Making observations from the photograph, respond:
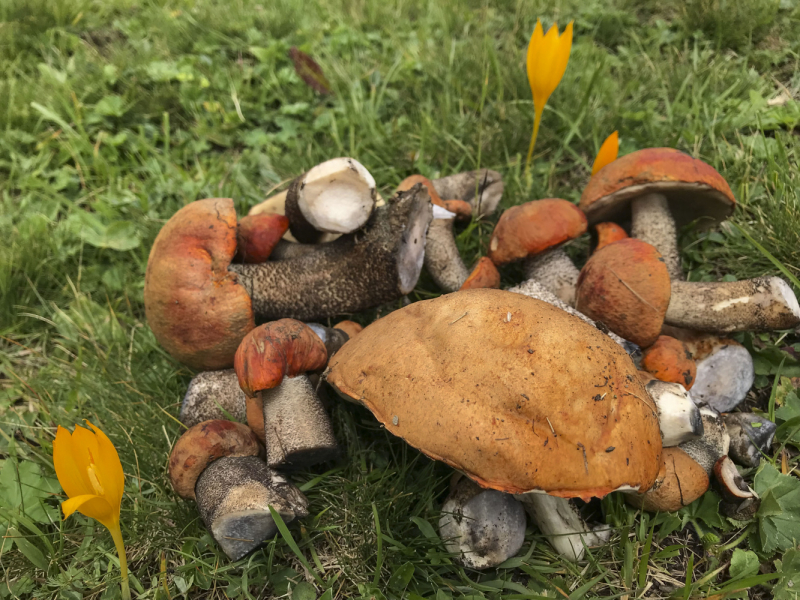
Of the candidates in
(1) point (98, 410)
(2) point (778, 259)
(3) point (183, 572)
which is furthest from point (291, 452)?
(2) point (778, 259)

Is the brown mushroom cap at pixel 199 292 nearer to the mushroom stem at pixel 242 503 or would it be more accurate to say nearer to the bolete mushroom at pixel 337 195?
the bolete mushroom at pixel 337 195

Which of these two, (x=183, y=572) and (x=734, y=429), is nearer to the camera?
(x=183, y=572)

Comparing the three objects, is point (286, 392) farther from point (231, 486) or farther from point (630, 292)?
point (630, 292)

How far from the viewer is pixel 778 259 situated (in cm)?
276

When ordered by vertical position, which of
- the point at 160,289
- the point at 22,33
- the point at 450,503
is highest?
the point at 22,33

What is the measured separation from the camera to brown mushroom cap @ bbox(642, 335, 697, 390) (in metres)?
2.22

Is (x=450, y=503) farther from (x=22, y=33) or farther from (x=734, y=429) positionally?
(x=22, y=33)

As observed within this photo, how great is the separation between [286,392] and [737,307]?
6.52ft

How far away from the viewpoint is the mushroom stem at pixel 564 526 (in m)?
2.05

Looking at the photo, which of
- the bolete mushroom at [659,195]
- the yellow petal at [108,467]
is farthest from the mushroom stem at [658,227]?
the yellow petal at [108,467]

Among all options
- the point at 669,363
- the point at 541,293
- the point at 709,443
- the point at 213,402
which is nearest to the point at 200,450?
the point at 213,402

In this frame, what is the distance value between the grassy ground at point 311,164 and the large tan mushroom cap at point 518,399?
22.5 inches

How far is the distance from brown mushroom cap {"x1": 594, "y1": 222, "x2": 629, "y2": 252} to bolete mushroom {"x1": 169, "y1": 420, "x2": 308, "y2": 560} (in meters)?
1.81

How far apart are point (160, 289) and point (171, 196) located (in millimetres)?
1522
